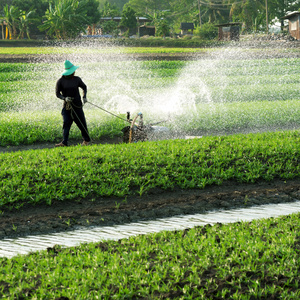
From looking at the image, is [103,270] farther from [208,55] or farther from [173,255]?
[208,55]

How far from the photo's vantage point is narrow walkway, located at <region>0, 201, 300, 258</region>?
5320 mm

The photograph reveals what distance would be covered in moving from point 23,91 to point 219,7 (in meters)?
51.7

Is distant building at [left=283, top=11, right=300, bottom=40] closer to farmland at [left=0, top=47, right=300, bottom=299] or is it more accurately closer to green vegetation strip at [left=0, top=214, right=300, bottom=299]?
farmland at [left=0, top=47, right=300, bottom=299]

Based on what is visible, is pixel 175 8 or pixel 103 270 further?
pixel 175 8

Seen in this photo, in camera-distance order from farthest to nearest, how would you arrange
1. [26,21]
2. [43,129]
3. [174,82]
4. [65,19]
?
1. [26,21]
2. [65,19]
3. [174,82]
4. [43,129]

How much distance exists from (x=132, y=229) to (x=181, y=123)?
7.23 meters

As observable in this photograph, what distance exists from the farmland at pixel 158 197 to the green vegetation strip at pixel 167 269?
11 mm

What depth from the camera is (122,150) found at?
8.49 metres

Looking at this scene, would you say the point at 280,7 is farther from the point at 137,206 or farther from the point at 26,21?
the point at 137,206

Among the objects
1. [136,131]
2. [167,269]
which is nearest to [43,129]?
[136,131]

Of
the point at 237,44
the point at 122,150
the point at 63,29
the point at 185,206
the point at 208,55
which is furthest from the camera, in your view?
the point at 63,29

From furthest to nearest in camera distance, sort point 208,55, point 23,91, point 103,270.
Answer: point 208,55 < point 23,91 < point 103,270

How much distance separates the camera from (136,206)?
6520 millimetres

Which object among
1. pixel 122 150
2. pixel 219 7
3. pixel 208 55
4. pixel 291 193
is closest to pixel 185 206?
pixel 291 193
